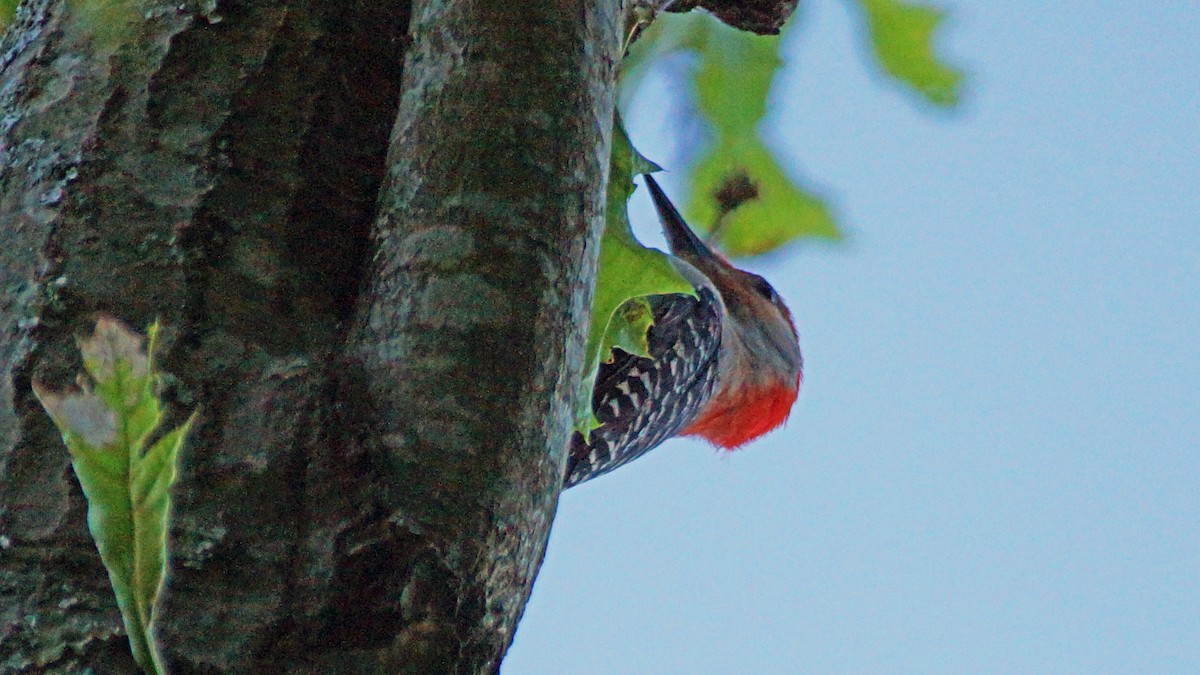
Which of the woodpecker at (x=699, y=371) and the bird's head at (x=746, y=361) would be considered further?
the bird's head at (x=746, y=361)

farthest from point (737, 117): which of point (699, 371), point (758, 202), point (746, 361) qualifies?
point (746, 361)

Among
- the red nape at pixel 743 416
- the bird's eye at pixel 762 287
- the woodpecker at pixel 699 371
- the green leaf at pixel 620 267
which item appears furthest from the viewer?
the bird's eye at pixel 762 287

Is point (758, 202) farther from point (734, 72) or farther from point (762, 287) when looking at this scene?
point (762, 287)

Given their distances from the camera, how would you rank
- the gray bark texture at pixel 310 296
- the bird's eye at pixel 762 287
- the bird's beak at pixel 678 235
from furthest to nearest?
1. the bird's eye at pixel 762 287
2. the bird's beak at pixel 678 235
3. the gray bark texture at pixel 310 296

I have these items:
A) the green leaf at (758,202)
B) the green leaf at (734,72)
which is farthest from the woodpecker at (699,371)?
the green leaf at (734,72)

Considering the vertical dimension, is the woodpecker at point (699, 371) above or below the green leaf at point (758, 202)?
→ below

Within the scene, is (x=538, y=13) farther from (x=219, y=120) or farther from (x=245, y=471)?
(x=245, y=471)

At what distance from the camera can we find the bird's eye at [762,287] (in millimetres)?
5906

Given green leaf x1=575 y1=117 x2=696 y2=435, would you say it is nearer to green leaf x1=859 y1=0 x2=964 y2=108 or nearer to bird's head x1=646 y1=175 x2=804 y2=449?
green leaf x1=859 y1=0 x2=964 y2=108

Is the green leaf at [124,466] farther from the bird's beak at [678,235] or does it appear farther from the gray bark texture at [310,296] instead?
the bird's beak at [678,235]

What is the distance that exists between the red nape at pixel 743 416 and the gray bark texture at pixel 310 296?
165 inches

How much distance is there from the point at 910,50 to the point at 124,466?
Result: 107 inches

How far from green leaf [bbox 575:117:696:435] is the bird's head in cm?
344

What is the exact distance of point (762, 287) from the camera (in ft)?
19.5
